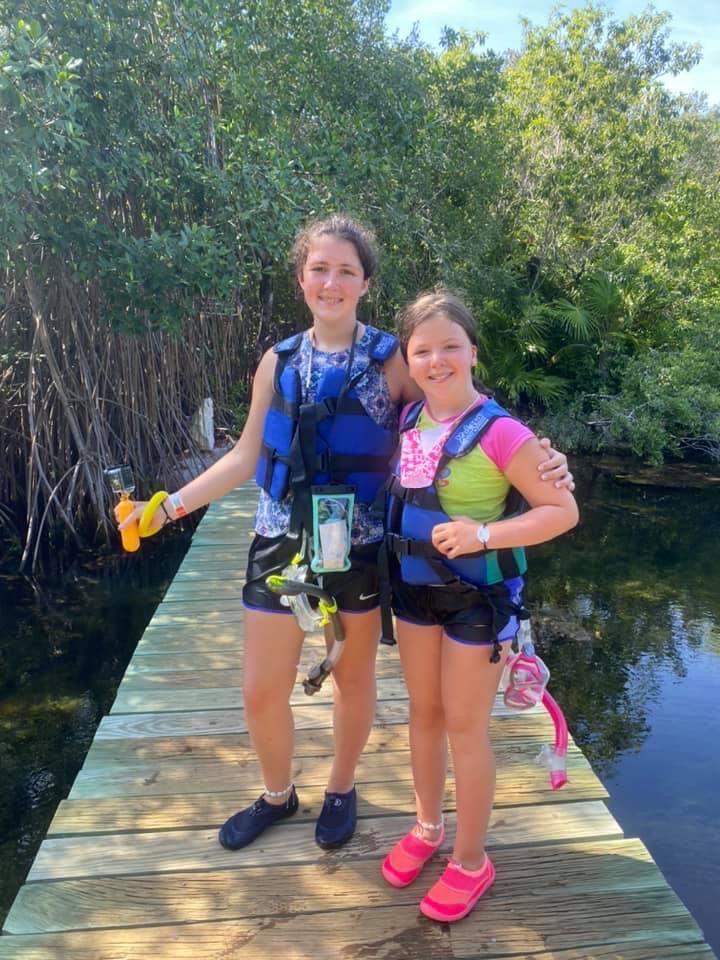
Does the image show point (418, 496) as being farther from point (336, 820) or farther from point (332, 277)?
point (336, 820)

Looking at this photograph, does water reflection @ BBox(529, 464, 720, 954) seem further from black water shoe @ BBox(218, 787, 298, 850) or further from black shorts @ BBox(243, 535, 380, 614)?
black shorts @ BBox(243, 535, 380, 614)

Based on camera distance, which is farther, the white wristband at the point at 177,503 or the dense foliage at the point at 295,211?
the dense foliage at the point at 295,211

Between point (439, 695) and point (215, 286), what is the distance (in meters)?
3.94

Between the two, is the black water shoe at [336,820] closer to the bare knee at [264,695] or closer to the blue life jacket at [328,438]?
the bare knee at [264,695]

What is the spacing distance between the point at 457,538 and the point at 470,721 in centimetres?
42

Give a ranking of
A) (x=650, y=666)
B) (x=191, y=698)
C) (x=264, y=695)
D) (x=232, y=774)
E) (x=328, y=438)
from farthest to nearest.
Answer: (x=650, y=666)
(x=191, y=698)
(x=232, y=774)
(x=264, y=695)
(x=328, y=438)

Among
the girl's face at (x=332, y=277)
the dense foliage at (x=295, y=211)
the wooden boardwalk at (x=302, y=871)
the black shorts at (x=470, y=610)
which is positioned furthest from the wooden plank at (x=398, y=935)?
the dense foliage at (x=295, y=211)

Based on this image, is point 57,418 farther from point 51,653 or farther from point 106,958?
point 106,958

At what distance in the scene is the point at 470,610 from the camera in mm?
1639

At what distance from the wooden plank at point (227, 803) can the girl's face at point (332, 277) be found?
1390 mm

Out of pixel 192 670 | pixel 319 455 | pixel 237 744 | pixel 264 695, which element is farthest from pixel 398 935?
pixel 192 670

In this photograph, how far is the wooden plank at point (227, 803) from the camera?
2.16m

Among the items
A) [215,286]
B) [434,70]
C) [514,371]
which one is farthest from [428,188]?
[215,286]

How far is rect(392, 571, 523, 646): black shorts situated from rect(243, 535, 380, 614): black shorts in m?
0.13
